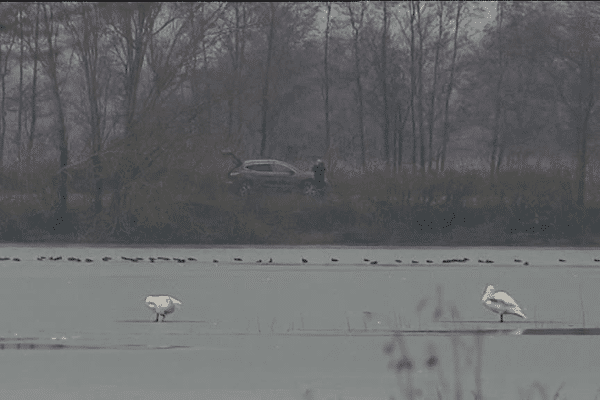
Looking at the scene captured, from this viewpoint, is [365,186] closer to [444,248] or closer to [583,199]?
[444,248]

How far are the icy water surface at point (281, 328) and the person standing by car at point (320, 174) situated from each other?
9.43m

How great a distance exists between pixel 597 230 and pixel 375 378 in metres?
22.9

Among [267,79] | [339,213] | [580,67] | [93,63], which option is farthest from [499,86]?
[93,63]

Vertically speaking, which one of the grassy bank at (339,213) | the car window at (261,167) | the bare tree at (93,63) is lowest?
the grassy bank at (339,213)

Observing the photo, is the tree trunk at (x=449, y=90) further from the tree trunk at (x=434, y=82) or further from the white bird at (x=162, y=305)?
the white bird at (x=162, y=305)

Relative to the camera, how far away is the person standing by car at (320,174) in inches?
1378

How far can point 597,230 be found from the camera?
32.2m

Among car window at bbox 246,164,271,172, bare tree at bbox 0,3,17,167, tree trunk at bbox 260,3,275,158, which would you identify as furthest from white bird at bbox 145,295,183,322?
tree trunk at bbox 260,3,275,158

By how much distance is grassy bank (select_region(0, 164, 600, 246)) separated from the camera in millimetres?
31500

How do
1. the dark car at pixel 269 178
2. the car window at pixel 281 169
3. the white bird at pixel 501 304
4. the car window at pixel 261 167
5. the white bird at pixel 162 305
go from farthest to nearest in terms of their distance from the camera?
the car window at pixel 281 169, the car window at pixel 261 167, the dark car at pixel 269 178, the white bird at pixel 162 305, the white bird at pixel 501 304

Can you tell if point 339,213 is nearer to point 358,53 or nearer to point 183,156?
point 183,156

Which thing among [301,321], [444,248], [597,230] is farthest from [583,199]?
[301,321]

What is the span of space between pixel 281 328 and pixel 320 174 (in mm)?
21363

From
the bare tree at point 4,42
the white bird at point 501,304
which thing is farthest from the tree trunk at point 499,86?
the white bird at point 501,304
